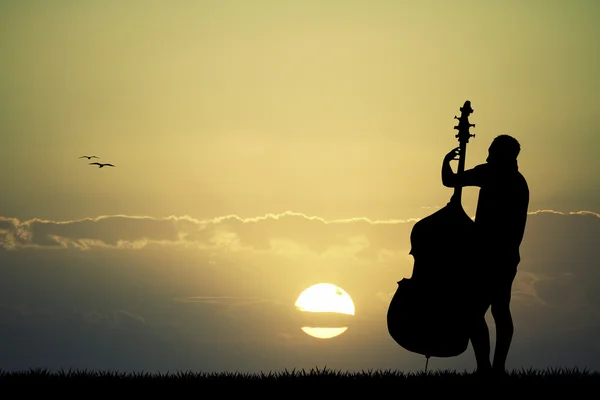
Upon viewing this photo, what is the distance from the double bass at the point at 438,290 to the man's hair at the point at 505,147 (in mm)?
508

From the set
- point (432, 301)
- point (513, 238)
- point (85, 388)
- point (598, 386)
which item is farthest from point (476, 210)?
point (85, 388)

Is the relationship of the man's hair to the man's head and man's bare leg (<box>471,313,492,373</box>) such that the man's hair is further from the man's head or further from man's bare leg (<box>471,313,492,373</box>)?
man's bare leg (<box>471,313,492,373</box>)

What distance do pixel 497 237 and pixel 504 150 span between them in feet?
3.56

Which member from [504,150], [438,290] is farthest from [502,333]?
[504,150]

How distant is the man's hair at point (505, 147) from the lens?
1039cm

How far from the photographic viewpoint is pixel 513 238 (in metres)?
10.3

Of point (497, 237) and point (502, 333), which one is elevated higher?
point (497, 237)

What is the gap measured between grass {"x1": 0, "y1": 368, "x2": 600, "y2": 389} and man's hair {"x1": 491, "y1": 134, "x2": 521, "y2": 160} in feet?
9.24

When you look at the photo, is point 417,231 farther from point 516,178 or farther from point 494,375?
point 494,375

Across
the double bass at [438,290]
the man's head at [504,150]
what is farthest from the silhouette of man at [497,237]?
the double bass at [438,290]

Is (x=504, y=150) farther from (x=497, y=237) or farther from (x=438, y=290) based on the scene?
(x=438, y=290)

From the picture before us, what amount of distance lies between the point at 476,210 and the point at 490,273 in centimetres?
82

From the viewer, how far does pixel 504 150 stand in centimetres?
1039

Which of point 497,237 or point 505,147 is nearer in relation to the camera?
point 497,237
